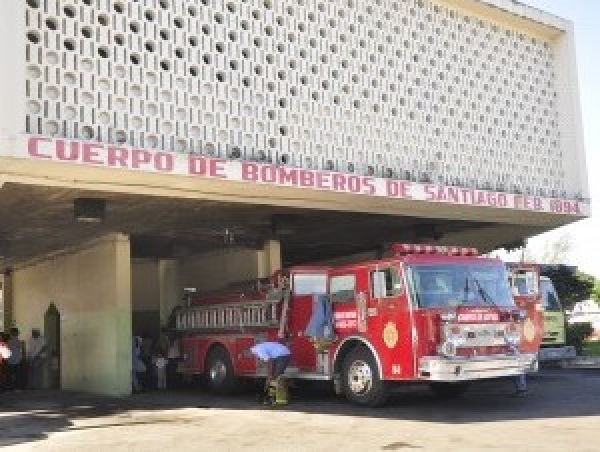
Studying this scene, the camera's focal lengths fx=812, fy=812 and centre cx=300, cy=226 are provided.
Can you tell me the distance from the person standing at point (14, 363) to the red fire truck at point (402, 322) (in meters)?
8.86

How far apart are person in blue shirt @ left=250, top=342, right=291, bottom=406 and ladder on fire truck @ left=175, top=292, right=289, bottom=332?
0.90m

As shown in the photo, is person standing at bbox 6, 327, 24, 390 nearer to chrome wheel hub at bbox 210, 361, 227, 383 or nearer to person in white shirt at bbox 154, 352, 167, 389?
person in white shirt at bbox 154, 352, 167, 389

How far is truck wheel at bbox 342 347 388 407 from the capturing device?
12.0 meters

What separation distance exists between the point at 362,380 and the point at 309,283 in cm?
215

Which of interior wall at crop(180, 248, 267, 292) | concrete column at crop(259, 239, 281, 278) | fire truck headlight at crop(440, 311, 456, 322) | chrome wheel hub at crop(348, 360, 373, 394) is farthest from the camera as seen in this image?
interior wall at crop(180, 248, 267, 292)

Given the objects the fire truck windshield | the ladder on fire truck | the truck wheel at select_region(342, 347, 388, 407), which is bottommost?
the truck wheel at select_region(342, 347, 388, 407)

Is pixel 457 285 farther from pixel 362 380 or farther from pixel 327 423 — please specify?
pixel 327 423

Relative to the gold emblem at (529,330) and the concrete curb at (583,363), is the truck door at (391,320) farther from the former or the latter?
the concrete curb at (583,363)

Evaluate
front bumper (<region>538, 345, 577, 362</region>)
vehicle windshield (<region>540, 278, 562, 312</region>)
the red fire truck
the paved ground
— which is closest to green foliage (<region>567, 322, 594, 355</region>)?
vehicle windshield (<region>540, 278, 562, 312</region>)

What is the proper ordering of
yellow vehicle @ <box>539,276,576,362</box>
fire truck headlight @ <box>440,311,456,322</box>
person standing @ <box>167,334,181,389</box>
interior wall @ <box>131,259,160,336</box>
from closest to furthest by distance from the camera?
fire truck headlight @ <box>440,311,456,322</box>
yellow vehicle @ <box>539,276,576,362</box>
person standing @ <box>167,334,181,389</box>
interior wall @ <box>131,259,160,336</box>

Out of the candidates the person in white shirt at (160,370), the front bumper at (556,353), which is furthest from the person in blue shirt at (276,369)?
the front bumper at (556,353)

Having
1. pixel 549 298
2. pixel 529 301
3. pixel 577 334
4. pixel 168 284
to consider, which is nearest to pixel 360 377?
pixel 529 301

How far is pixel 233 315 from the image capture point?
1568cm

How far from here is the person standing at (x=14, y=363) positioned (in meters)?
20.7
